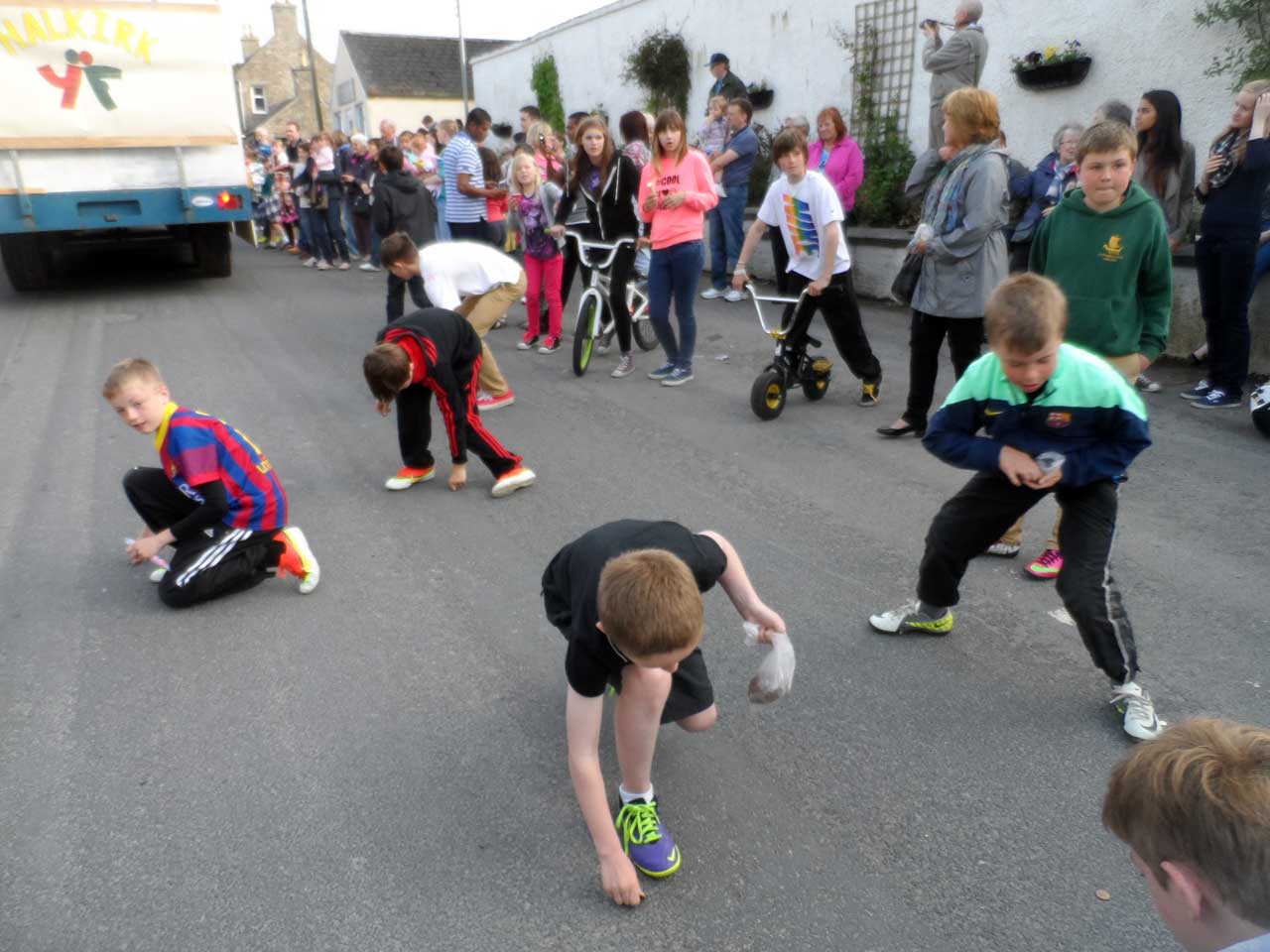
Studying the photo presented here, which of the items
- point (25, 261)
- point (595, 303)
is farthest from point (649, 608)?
Answer: point (25, 261)

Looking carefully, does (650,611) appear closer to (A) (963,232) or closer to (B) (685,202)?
(A) (963,232)

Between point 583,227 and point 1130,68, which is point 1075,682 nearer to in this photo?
point 583,227

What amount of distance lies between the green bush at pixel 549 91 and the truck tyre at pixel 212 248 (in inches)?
368

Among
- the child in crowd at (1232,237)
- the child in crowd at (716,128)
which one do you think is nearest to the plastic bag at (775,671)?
the child in crowd at (1232,237)

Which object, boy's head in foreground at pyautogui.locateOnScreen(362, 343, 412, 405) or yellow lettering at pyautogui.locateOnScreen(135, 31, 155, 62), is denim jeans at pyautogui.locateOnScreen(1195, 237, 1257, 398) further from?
yellow lettering at pyautogui.locateOnScreen(135, 31, 155, 62)

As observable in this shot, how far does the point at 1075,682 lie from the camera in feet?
10.7

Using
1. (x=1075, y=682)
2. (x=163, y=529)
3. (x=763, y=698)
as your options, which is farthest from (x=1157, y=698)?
(x=163, y=529)

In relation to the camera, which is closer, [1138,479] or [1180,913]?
[1180,913]

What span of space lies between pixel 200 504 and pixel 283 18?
6007cm

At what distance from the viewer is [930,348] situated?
18.1 feet

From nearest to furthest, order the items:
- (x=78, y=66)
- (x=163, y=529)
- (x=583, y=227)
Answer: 1. (x=163, y=529)
2. (x=583, y=227)
3. (x=78, y=66)

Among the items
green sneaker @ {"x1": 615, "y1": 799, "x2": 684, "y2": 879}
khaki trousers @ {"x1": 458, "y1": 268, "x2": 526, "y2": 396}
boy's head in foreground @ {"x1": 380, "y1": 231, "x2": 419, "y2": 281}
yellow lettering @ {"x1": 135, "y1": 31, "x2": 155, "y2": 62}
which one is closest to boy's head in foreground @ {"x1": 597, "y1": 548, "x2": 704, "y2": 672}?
green sneaker @ {"x1": 615, "y1": 799, "x2": 684, "y2": 879}

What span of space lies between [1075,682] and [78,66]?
11.4 m

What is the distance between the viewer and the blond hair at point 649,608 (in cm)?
200
